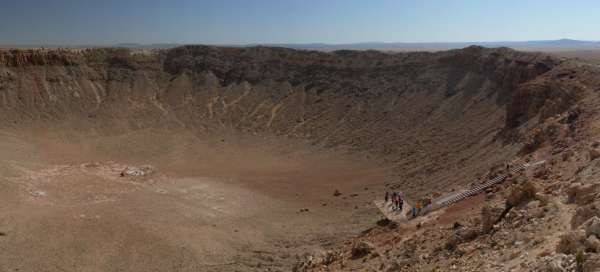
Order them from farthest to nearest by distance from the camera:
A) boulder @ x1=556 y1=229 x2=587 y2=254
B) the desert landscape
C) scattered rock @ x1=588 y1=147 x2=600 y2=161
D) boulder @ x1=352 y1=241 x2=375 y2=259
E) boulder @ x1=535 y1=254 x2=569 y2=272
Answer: the desert landscape
boulder @ x1=352 y1=241 x2=375 y2=259
scattered rock @ x1=588 y1=147 x2=600 y2=161
boulder @ x1=556 y1=229 x2=587 y2=254
boulder @ x1=535 y1=254 x2=569 y2=272

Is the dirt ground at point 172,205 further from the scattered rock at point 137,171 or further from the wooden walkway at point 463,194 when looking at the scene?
the wooden walkway at point 463,194

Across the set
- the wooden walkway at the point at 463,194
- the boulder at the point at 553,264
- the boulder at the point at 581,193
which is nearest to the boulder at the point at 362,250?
the wooden walkway at the point at 463,194

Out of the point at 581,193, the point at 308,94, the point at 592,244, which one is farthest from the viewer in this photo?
the point at 308,94

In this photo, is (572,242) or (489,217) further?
(489,217)

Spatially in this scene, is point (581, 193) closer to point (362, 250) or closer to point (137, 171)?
point (362, 250)

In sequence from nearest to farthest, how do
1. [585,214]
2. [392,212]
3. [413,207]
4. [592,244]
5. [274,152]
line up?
1. [592,244]
2. [585,214]
3. [413,207]
4. [392,212]
5. [274,152]

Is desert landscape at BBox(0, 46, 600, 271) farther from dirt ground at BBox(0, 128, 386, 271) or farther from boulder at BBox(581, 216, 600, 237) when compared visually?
boulder at BBox(581, 216, 600, 237)

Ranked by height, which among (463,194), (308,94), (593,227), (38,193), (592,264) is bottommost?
(38,193)

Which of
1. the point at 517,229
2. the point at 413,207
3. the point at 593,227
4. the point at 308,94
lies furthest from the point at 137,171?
the point at 593,227

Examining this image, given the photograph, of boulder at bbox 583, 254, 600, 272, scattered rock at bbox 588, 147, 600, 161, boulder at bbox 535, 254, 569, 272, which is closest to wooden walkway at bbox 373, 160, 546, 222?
scattered rock at bbox 588, 147, 600, 161
